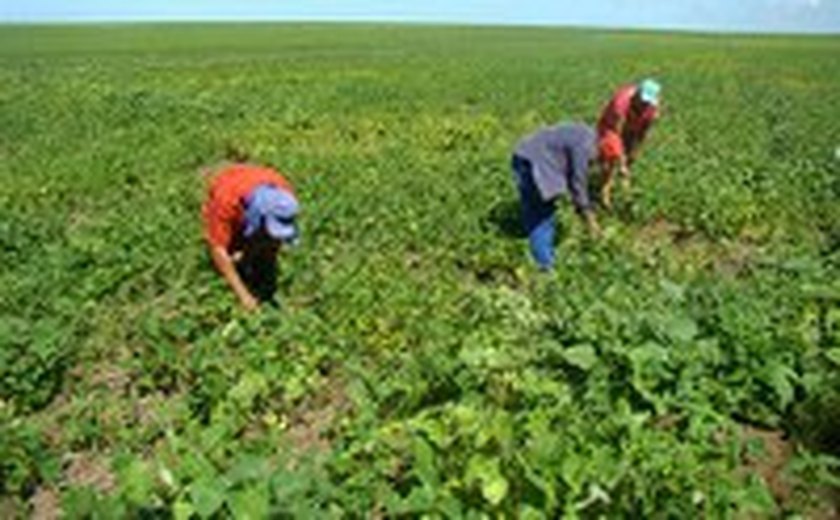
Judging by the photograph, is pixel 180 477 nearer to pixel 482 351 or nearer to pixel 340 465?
pixel 340 465

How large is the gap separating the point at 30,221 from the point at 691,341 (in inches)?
267

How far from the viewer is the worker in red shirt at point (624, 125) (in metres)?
8.64

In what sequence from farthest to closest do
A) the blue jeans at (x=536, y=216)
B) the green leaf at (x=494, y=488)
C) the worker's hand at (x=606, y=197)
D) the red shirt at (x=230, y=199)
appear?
A: the worker's hand at (x=606, y=197) < the blue jeans at (x=536, y=216) < the red shirt at (x=230, y=199) < the green leaf at (x=494, y=488)

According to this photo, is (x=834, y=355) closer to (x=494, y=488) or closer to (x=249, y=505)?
(x=494, y=488)

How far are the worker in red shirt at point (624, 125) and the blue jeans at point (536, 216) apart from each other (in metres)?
0.93

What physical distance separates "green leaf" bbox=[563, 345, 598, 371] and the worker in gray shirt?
277 centimetres

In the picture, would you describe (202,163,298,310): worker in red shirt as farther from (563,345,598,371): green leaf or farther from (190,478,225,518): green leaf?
(190,478,225,518): green leaf

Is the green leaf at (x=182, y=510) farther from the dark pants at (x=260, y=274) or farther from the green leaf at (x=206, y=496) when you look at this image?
the dark pants at (x=260, y=274)

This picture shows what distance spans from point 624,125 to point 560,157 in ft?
5.18

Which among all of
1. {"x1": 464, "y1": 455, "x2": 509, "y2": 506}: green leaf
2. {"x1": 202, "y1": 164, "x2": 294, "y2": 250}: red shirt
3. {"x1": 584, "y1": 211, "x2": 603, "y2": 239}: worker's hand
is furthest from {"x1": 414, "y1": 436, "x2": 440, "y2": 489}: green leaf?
{"x1": 584, "y1": 211, "x2": 603, "y2": 239}: worker's hand

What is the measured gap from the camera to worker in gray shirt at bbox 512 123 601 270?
25.6ft

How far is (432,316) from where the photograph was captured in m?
6.92

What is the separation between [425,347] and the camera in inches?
242

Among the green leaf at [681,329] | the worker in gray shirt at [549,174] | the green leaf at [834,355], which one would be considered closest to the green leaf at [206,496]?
the green leaf at [681,329]
